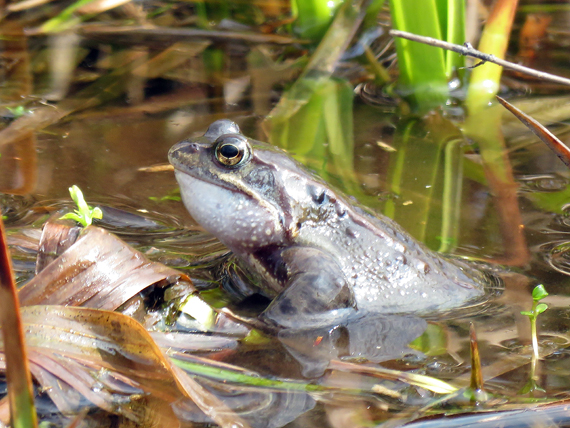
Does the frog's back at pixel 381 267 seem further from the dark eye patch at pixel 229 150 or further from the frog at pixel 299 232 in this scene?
the dark eye patch at pixel 229 150

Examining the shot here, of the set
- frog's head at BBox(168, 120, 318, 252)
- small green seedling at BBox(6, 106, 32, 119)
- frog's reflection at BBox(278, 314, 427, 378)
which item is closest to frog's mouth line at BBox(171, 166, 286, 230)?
frog's head at BBox(168, 120, 318, 252)

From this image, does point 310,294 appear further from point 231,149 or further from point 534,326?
point 534,326

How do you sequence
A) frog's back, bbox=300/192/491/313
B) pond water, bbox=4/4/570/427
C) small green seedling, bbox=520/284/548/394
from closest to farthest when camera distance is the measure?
small green seedling, bbox=520/284/548/394, pond water, bbox=4/4/570/427, frog's back, bbox=300/192/491/313

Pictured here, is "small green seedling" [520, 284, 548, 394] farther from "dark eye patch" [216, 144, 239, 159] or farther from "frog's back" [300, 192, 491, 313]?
"dark eye patch" [216, 144, 239, 159]

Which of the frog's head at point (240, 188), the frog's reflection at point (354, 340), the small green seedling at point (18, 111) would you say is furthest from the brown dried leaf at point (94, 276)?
the small green seedling at point (18, 111)

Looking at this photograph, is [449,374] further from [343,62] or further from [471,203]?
[343,62]

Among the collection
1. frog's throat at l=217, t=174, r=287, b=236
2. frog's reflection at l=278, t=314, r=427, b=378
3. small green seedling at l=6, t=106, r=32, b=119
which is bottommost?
frog's reflection at l=278, t=314, r=427, b=378

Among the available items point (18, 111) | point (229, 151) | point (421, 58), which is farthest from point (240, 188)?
point (421, 58)

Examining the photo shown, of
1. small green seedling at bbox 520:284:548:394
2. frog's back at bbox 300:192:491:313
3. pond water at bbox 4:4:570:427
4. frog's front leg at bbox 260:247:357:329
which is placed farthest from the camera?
frog's back at bbox 300:192:491:313
